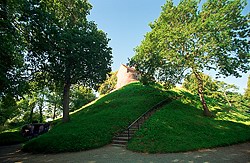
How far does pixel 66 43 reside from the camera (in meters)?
15.3

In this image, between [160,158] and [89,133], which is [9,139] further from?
[160,158]

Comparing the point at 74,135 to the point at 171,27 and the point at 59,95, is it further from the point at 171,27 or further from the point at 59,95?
the point at 59,95

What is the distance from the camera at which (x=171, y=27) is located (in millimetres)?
16875

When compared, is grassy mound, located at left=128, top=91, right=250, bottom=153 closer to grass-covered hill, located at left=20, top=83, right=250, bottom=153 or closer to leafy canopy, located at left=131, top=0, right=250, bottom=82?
grass-covered hill, located at left=20, top=83, right=250, bottom=153

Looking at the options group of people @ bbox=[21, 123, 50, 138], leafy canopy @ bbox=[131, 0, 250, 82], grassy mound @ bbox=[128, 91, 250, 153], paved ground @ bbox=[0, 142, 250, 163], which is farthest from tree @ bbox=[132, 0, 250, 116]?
group of people @ bbox=[21, 123, 50, 138]

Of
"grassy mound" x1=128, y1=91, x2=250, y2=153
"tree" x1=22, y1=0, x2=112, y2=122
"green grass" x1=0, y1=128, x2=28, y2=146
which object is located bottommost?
"green grass" x1=0, y1=128, x2=28, y2=146

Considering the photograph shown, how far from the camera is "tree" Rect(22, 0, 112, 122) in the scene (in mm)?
13438

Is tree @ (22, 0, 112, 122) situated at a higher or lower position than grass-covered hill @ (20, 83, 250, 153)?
higher

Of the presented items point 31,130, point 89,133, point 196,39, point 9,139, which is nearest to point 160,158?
point 89,133

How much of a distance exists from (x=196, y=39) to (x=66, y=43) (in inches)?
532

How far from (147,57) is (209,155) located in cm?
1260

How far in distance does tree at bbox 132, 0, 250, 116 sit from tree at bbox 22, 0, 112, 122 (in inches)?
254

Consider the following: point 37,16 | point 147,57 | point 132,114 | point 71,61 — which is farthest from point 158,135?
point 37,16

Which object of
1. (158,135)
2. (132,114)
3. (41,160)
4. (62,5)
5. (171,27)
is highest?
(62,5)
